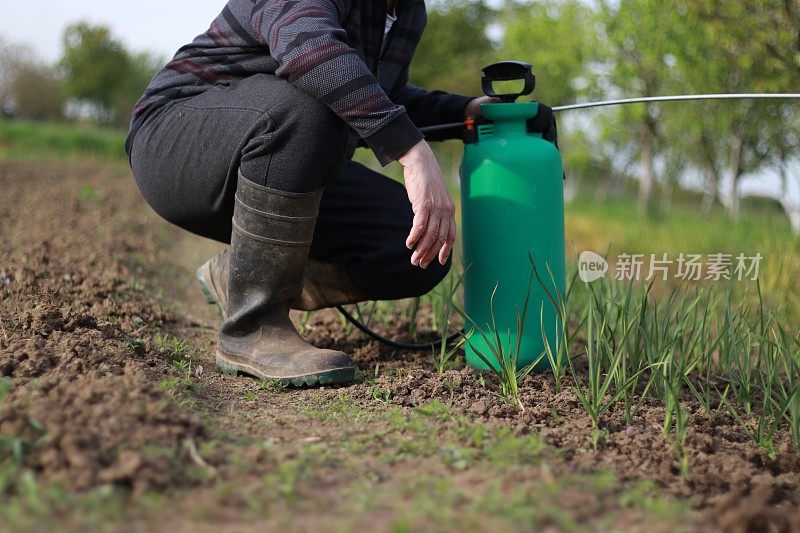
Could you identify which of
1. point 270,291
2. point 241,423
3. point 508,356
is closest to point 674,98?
point 508,356

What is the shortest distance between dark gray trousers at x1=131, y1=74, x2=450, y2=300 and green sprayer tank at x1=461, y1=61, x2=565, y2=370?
22 centimetres

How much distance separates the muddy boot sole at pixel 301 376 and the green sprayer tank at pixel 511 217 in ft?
1.11

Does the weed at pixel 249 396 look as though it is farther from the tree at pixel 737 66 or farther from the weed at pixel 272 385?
the tree at pixel 737 66

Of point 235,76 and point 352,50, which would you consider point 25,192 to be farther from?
point 352,50

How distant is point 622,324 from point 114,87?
27.6 m

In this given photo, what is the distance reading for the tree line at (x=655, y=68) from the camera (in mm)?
5457

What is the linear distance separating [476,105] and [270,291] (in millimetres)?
807

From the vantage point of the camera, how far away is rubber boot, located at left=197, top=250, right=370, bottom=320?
238 centimetres

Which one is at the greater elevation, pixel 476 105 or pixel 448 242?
pixel 476 105

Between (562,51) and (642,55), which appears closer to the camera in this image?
(642,55)

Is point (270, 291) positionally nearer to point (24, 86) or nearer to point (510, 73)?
point (510, 73)

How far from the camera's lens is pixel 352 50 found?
1.82 metres

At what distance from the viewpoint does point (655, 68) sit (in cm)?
1016

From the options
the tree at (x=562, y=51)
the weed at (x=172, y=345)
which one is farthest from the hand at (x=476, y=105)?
the tree at (x=562, y=51)
